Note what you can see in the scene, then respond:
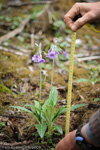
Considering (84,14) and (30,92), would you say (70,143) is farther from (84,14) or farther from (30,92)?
(30,92)

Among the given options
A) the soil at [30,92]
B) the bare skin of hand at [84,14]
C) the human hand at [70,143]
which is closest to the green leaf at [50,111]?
the soil at [30,92]

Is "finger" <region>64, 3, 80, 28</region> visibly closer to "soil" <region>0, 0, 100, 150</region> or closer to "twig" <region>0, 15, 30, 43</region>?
"soil" <region>0, 0, 100, 150</region>

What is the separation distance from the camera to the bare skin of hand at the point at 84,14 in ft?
5.38

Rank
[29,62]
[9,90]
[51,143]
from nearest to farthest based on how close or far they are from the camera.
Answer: [51,143], [9,90], [29,62]

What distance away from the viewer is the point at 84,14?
5.64 ft

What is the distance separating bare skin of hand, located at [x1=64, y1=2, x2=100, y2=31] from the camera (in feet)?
5.38

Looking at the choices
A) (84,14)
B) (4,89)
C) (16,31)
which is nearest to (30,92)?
(4,89)

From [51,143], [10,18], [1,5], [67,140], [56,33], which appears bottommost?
[51,143]

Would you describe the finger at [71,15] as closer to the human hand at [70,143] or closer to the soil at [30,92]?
the soil at [30,92]

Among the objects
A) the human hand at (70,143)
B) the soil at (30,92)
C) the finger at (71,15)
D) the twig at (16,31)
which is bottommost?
the soil at (30,92)

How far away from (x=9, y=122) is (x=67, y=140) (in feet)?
3.50

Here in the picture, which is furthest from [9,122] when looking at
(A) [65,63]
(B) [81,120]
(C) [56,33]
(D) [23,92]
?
(C) [56,33]

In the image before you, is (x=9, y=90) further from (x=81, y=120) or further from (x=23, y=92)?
(x=81, y=120)

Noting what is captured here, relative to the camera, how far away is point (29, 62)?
416 centimetres
